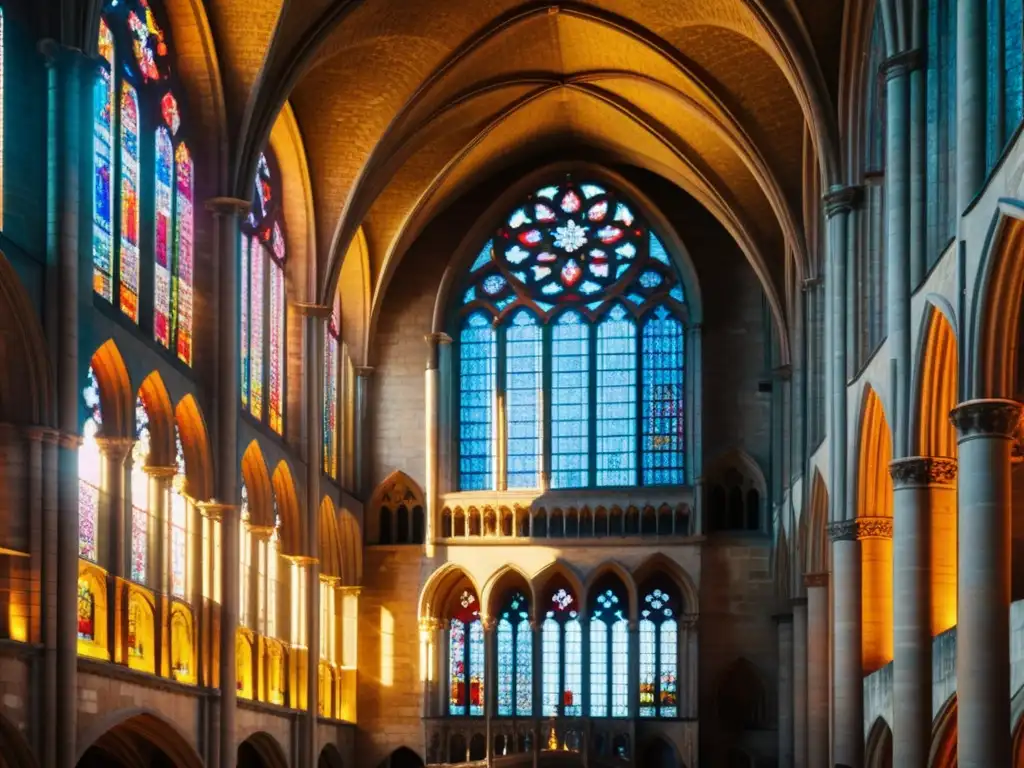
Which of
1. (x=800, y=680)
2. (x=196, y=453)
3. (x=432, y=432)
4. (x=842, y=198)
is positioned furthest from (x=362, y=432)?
(x=842, y=198)

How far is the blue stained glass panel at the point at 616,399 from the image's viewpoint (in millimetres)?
40500

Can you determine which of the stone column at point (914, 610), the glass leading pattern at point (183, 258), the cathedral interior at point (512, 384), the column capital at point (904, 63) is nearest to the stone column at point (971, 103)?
the cathedral interior at point (512, 384)

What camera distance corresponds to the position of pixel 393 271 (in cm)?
4075

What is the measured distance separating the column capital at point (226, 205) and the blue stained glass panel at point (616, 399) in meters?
13.1

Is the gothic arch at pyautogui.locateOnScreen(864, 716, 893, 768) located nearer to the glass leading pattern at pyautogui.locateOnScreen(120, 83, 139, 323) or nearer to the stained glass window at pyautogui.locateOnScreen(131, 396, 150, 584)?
the stained glass window at pyautogui.locateOnScreen(131, 396, 150, 584)

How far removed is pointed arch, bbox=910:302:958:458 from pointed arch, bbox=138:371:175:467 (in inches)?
426

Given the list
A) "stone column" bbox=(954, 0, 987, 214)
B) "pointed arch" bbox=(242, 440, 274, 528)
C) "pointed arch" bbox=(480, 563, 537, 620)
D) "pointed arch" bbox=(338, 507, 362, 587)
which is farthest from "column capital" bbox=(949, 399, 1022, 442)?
"pointed arch" bbox=(338, 507, 362, 587)

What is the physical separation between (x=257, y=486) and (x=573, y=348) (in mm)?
10469

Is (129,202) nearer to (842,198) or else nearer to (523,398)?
(842,198)

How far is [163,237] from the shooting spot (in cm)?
2783

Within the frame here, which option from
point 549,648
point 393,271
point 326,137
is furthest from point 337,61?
point 549,648

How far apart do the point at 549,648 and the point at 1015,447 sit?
1878 centimetres

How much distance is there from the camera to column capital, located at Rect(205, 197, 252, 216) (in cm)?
2938

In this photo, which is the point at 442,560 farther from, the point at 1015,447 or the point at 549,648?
the point at 1015,447
